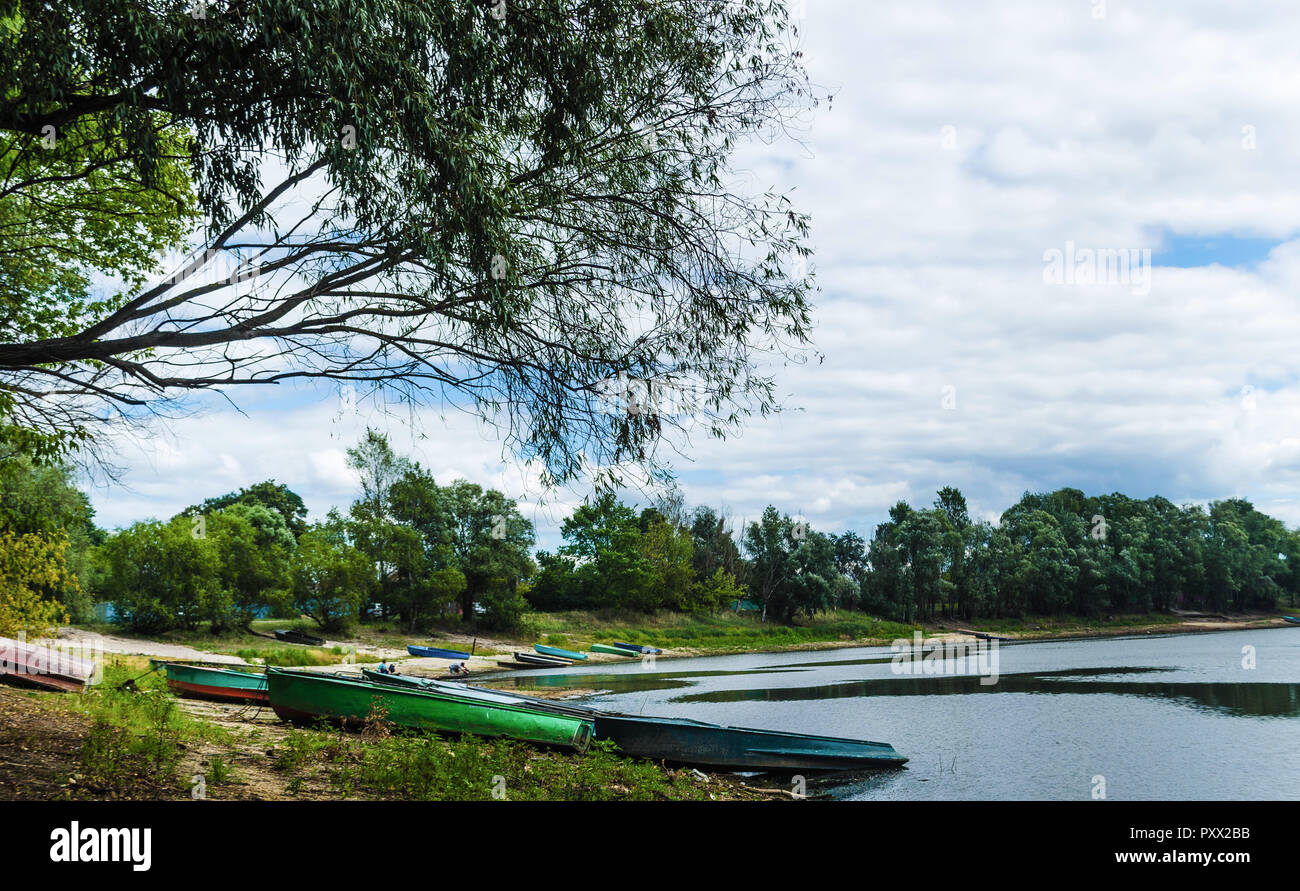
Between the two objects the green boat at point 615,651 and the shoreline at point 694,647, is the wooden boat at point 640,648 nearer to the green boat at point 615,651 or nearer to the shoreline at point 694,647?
the green boat at point 615,651

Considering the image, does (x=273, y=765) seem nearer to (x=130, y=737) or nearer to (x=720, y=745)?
(x=130, y=737)

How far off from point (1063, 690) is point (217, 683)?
29038 mm

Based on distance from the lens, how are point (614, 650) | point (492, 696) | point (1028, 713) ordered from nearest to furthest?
point (492, 696)
point (1028, 713)
point (614, 650)

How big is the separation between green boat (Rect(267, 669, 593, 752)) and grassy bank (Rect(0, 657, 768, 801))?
Result: 0.72 meters

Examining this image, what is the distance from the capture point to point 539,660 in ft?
154

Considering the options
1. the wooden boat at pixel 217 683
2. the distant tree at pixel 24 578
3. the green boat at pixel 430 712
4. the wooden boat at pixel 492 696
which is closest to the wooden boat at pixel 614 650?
the wooden boat at pixel 492 696

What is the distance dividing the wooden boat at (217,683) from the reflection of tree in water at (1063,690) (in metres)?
15.1

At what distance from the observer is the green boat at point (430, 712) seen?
1439 cm

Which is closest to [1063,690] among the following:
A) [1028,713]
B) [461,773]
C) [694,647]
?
[1028,713]

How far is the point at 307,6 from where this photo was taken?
6.53 metres

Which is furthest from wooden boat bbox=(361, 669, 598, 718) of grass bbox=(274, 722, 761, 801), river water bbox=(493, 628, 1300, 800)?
river water bbox=(493, 628, 1300, 800)

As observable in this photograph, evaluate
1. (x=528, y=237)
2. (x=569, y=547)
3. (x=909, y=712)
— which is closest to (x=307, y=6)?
(x=528, y=237)

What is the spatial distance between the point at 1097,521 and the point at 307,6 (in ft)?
312
